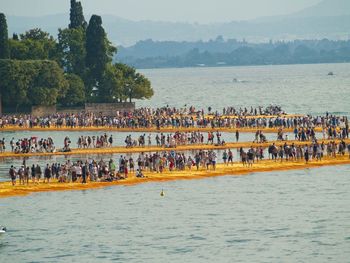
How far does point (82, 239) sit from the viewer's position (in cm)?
6469

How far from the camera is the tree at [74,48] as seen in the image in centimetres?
15400

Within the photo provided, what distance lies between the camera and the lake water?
6069 centimetres

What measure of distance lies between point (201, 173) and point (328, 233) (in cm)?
2168

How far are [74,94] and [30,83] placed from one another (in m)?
6.44

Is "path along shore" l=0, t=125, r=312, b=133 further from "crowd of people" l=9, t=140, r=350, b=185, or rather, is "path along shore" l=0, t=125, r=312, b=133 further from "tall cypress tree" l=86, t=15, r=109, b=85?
"crowd of people" l=9, t=140, r=350, b=185

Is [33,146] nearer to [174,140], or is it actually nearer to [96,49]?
[174,140]

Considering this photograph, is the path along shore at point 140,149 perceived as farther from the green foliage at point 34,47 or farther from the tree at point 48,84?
the green foliage at point 34,47

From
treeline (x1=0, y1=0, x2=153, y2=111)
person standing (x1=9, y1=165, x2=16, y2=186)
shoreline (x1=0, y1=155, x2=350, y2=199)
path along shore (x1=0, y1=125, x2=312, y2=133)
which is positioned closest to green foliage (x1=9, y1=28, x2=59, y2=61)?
treeline (x1=0, y1=0, x2=153, y2=111)

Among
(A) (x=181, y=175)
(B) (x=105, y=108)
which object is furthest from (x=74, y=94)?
(A) (x=181, y=175)

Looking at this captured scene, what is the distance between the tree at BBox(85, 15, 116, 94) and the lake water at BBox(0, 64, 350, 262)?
213ft

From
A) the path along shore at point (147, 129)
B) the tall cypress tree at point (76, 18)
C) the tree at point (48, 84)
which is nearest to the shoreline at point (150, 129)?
the path along shore at point (147, 129)

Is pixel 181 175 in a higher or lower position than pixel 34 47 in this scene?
lower

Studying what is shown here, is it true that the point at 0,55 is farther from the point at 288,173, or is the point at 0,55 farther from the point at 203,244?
the point at 203,244

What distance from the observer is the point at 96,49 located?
149750mm
